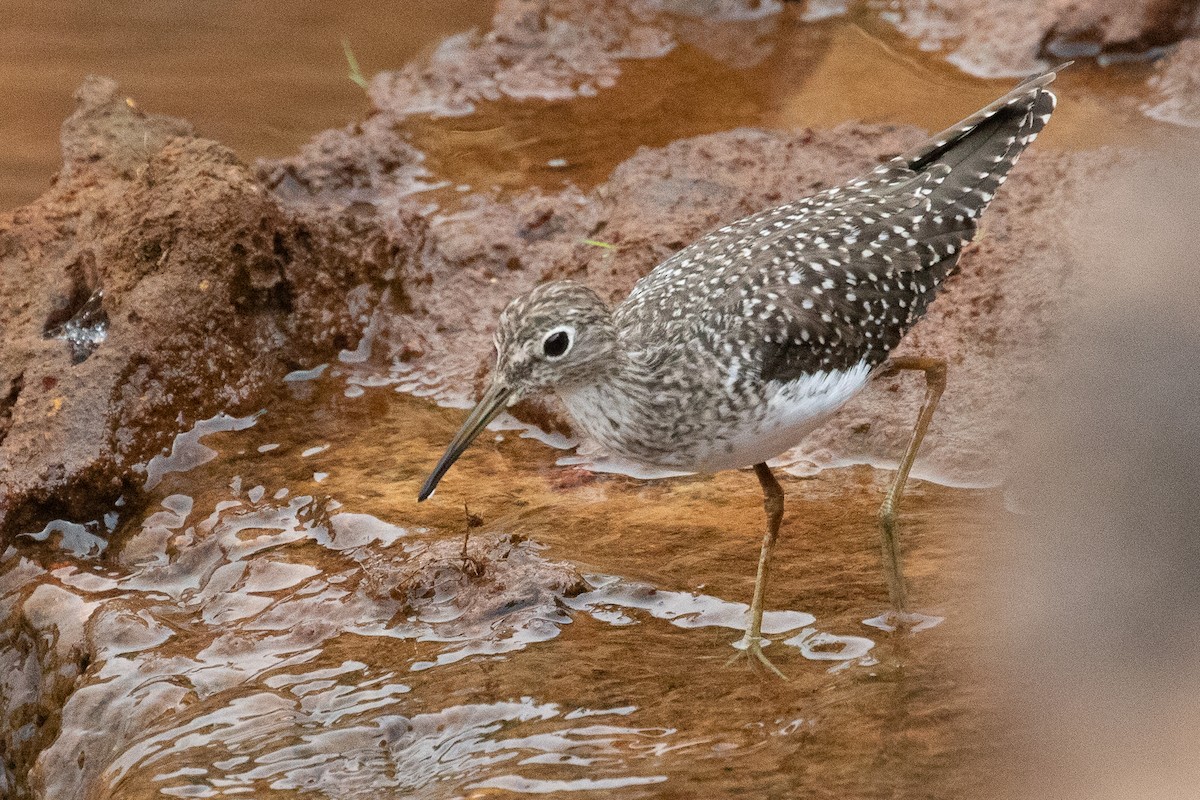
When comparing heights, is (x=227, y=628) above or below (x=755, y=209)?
below

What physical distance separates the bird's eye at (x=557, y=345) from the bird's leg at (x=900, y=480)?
1.67 meters

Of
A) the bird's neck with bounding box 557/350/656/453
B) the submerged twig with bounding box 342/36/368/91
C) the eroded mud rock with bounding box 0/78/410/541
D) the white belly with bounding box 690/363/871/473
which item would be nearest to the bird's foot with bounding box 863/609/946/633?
the white belly with bounding box 690/363/871/473

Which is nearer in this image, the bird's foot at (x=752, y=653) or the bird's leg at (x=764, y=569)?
the bird's foot at (x=752, y=653)

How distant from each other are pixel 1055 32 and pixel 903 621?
671cm

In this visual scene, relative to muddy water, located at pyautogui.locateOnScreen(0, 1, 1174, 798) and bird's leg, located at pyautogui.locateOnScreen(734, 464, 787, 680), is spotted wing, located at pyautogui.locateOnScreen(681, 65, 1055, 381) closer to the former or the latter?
bird's leg, located at pyautogui.locateOnScreen(734, 464, 787, 680)

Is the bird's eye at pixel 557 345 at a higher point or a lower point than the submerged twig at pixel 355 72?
lower

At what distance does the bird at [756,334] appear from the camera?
16.9 ft

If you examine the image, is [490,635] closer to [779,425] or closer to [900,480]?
[779,425]

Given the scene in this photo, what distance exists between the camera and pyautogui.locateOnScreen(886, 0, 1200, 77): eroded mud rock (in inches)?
387

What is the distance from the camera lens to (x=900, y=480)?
231 inches

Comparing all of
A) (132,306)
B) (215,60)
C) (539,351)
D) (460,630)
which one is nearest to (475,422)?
(539,351)

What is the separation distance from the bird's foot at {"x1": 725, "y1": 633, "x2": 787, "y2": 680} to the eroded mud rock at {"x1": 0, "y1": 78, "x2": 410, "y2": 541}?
320 centimetres

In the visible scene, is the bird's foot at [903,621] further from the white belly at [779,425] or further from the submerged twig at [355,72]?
the submerged twig at [355,72]

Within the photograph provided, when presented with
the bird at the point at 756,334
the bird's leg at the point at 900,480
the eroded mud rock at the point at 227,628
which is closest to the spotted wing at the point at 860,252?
→ the bird at the point at 756,334
